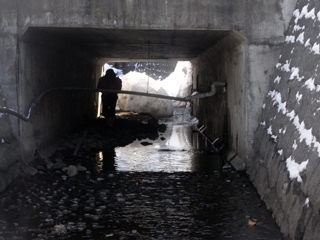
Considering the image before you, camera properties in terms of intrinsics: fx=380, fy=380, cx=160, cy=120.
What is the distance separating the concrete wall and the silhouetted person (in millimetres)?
6753

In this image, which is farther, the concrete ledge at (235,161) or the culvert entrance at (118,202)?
the concrete ledge at (235,161)

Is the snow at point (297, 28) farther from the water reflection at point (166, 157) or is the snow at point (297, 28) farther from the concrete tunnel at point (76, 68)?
the water reflection at point (166, 157)

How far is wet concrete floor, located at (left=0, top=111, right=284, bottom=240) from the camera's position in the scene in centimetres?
456

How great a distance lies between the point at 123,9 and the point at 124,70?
3030cm

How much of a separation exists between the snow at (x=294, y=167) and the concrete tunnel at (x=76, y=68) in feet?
9.51

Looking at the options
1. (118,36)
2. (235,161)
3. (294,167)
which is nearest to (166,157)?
(235,161)

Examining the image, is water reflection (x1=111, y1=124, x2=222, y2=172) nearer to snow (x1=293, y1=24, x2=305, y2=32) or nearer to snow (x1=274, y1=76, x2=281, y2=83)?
snow (x1=274, y1=76, x2=281, y2=83)

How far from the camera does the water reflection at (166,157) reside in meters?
8.00

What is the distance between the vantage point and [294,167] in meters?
4.76

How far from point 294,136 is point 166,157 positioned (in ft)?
14.4

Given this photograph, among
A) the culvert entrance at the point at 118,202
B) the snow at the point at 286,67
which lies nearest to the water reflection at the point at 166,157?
the culvert entrance at the point at 118,202

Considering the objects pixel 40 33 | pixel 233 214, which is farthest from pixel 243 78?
pixel 40 33

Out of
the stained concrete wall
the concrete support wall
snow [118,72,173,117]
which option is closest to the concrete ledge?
the stained concrete wall

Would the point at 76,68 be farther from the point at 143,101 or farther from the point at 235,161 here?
the point at 143,101
